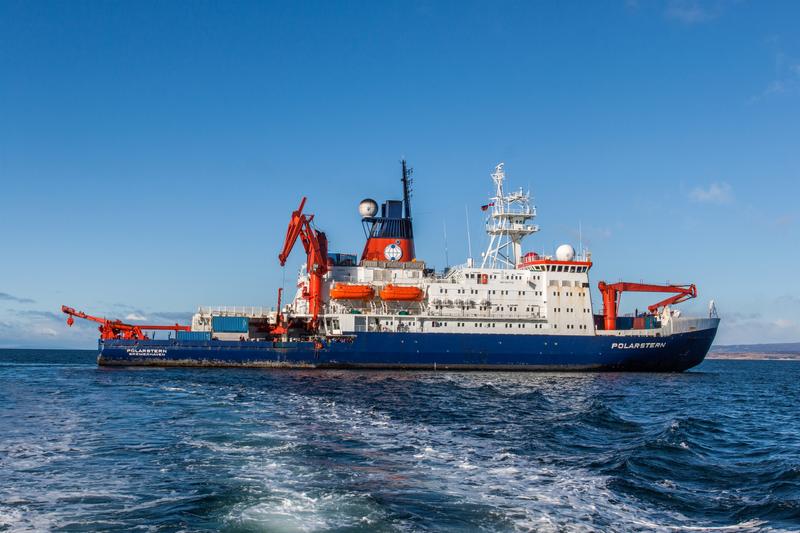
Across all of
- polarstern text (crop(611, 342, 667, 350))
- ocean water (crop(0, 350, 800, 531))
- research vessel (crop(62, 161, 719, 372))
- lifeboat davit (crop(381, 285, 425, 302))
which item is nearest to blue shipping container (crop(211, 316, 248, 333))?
research vessel (crop(62, 161, 719, 372))

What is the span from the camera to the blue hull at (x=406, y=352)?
45125 millimetres

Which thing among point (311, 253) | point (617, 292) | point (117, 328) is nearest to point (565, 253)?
point (617, 292)

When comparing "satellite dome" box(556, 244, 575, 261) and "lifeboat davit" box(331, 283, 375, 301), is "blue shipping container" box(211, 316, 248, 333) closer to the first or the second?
"lifeboat davit" box(331, 283, 375, 301)

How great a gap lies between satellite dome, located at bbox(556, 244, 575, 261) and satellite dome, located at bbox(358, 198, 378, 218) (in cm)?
1517

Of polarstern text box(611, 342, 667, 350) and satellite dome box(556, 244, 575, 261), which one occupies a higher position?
satellite dome box(556, 244, 575, 261)

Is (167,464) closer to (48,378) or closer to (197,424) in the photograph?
(197,424)

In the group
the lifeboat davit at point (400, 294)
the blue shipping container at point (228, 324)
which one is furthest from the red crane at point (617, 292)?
the blue shipping container at point (228, 324)

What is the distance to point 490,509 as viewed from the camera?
11102mm

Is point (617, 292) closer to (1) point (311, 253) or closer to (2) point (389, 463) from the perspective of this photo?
(1) point (311, 253)

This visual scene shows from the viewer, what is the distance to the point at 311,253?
48406 millimetres

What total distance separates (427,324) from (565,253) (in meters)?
12.5

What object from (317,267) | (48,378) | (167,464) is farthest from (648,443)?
(48,378)

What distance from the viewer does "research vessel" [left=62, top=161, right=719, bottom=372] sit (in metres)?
45.5

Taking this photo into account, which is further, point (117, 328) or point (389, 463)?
point (117, 328)
